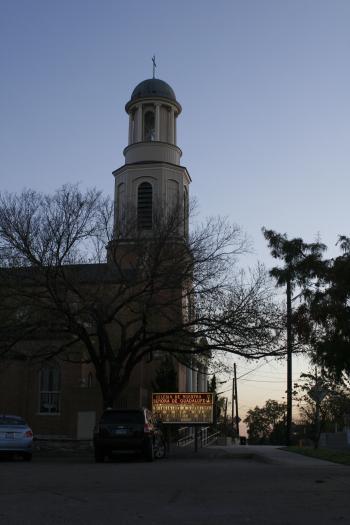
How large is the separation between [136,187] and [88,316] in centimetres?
2116

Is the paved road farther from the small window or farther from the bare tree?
the small window

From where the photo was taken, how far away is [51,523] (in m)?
8.04

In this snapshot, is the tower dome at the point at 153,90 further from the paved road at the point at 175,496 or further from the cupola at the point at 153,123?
the paved road at the point at 175,496

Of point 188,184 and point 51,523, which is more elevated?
point 188,184

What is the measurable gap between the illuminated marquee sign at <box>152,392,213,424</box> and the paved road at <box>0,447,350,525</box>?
866 cm

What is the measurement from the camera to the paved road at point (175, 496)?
8.48 metres

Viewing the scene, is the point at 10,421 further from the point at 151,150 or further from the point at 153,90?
the point at 153,90

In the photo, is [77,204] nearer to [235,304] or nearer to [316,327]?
[235,304]

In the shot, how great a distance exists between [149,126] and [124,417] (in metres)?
32.1

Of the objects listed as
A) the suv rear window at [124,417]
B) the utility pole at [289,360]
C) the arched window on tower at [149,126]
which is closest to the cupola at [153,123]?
the arched window on tower at [149,126]

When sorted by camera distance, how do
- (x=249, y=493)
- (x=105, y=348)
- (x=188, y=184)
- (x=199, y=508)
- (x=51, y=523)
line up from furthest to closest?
(x=188, y=184) < (x=105, y=348) < (x=249, y=493) < (x=199, y=508) < (x=51, y=523)

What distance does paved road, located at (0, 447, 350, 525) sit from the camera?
334 inches

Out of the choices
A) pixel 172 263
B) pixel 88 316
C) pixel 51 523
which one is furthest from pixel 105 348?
pixel 51 523

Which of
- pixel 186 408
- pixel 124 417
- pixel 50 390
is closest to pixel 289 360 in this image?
pixel 186 408
